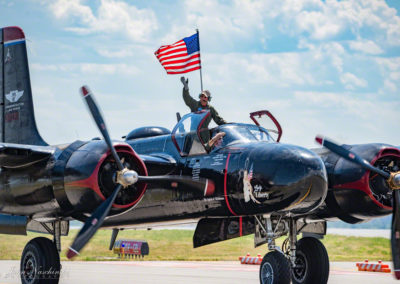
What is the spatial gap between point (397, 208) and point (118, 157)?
6406 mm

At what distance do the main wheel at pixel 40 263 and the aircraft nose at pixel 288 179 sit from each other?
17.6 ft

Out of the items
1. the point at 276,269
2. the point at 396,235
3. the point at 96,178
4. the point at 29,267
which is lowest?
the point at 29,267

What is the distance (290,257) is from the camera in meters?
15.9

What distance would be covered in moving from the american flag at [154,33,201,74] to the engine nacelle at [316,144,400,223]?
536 cm

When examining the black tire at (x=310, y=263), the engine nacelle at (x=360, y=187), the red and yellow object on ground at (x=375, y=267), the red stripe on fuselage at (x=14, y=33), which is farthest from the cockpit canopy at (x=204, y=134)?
the red and yellow object on ground at (x=375, y=267)

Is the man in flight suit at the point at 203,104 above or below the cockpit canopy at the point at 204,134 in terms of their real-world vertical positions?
above

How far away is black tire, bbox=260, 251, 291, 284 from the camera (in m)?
14.1

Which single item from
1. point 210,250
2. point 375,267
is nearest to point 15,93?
point 375,267

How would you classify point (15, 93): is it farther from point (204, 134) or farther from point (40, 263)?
point (204, 134)

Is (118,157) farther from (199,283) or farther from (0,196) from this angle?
(199,283)

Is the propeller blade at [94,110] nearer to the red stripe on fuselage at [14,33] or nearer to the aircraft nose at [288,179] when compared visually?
the aircraft nose at [288,179]

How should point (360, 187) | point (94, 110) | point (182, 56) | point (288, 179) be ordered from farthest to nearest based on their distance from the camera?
1. point (182, 56)
2. point (360, 187)
3. point (94, 110)
4. point (288, 179)

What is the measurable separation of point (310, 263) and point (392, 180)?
3.27 metres

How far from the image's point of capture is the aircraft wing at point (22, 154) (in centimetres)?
1476
